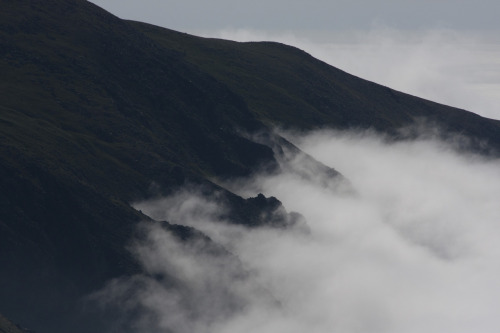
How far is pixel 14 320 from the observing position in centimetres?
19825
